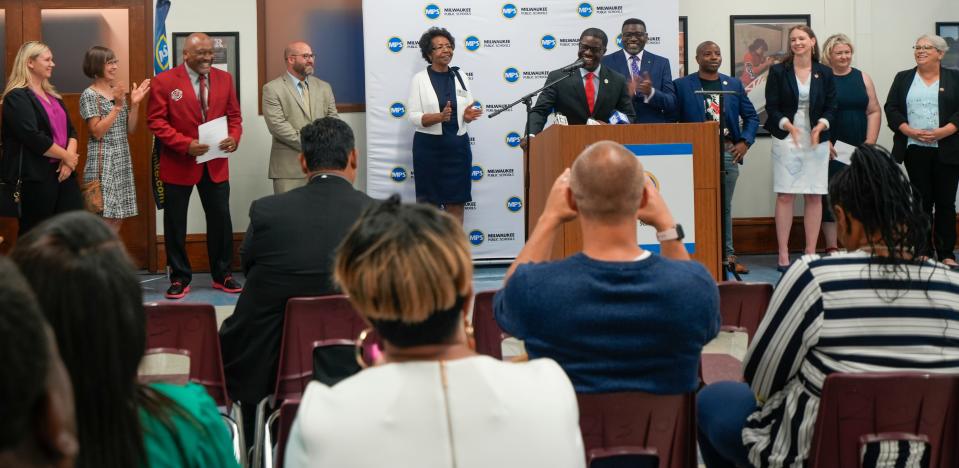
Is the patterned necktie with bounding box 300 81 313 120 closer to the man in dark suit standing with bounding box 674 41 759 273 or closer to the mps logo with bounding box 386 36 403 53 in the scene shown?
the mps logo with bounding box 386 36 403 53

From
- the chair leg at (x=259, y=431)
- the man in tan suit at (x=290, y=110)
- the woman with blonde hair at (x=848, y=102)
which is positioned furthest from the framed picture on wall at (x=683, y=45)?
the chair leg at (x=259, y=431)

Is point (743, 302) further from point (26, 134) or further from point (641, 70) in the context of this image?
point (26, 134)

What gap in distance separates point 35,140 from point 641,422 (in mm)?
5419

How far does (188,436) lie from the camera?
4.62 ft

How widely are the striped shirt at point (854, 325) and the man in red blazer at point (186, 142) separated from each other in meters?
5.45

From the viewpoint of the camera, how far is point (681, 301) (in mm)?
2049

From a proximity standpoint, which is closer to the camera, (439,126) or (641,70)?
(641,70)

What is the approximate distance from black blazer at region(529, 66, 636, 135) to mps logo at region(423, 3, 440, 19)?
1.86 metres

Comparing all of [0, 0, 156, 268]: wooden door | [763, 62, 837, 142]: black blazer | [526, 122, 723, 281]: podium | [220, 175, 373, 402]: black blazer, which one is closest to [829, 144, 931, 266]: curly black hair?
[220, 175, 373, 402]: black blazer

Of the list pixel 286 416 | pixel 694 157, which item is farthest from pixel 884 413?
pixel 694 157

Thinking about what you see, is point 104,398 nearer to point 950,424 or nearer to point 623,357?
point 623,357

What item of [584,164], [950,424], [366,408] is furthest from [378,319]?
[950,424]

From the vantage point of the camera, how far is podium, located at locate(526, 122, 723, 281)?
4.88 m

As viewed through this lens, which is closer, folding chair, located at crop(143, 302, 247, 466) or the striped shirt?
the striped shirt
